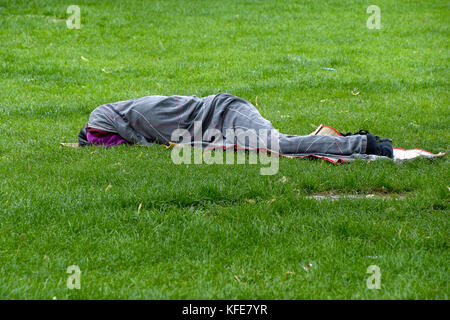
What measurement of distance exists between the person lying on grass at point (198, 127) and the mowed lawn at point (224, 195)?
252 mm

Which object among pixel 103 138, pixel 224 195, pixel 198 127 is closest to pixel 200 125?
pixel 198 127

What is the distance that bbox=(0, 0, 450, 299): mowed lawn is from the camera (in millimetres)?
3229

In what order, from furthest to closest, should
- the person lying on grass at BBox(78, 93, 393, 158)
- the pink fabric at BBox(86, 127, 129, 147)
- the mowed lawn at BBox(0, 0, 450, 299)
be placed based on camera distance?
1. the pink fabric at BBox(86, 127, 129, 147)
2. the person lying on grass at BBox(78, 93, 393, 158)
3. the mowed lawn at BBox(0, 0, 450, 299)

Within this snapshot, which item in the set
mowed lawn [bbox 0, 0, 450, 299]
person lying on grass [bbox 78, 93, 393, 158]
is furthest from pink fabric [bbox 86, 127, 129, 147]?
mowed lawn [bbox 0, 0, 450, 299]

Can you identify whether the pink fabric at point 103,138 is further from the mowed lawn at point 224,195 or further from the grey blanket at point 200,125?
the mowed lawn at point 224,195

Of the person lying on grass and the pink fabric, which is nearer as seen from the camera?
the person lying on grass

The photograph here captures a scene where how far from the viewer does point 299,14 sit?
13812 mm

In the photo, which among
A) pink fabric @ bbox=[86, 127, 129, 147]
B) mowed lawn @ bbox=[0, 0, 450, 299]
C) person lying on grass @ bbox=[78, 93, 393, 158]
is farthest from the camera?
pink fabric @ bbox=[86, 127, 129, 147]

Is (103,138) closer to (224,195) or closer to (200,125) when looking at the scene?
(200,125)

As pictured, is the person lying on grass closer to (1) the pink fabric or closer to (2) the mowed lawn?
(1) the pink fabric

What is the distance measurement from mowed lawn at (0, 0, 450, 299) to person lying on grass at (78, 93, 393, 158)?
25 cm

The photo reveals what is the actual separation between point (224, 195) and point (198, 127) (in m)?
1.49

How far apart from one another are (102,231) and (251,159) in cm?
191

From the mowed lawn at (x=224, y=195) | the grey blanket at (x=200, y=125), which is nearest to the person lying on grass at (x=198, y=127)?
the grey blanket at (x=200, y=125)
